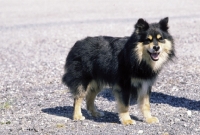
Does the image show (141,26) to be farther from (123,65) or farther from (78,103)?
(78,103)

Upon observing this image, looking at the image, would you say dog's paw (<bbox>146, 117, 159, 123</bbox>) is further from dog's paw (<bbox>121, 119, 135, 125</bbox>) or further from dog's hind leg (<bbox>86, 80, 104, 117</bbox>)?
dog's hind leg (<bbox>86, 80, 104, 117</bbox>)

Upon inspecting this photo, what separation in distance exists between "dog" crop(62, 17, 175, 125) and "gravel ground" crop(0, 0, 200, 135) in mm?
388

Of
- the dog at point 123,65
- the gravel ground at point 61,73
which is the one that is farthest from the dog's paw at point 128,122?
the gravel ground at point 61,73

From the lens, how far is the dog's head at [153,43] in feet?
25.1

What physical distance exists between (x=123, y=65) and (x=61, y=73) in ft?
16.5

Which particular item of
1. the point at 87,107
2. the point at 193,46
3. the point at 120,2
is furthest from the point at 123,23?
the point at 87,107

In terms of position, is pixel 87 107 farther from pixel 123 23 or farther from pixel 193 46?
pixel 123 23

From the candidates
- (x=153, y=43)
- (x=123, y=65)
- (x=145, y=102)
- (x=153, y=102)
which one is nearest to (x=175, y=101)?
(x=153, y=102)

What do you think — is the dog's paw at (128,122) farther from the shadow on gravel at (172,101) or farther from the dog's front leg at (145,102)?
the shadow on gravel at (172,101)

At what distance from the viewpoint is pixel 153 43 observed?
763 centimetres

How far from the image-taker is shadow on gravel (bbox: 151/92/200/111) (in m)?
9.00

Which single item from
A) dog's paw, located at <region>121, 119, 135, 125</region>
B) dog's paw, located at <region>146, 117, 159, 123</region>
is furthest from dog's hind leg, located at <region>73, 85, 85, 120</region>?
dog's paw, located at <region>146, 117, 159, 123</region>

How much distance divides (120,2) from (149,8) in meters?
5.59

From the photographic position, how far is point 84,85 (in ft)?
27.9
